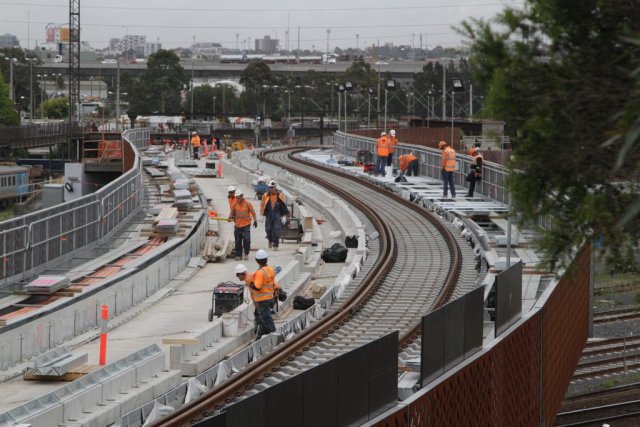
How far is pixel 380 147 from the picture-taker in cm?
4478

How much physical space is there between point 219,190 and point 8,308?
27022mm

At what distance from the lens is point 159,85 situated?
459ft

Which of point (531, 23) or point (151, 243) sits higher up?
point (531, 23)

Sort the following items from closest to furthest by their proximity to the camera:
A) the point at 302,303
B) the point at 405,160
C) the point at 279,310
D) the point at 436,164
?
the point at 279,310
the point at 302,303
the point at 436,164
the point at 405,160

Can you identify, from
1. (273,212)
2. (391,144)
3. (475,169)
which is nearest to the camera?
(273,212)

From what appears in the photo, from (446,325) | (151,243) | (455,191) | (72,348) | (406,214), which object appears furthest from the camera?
(455,191)

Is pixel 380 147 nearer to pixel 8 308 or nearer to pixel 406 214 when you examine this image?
pixel 406 214

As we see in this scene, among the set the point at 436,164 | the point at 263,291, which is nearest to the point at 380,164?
the point at 436,164

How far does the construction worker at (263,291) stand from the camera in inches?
727

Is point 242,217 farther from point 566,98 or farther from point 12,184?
point 12,184

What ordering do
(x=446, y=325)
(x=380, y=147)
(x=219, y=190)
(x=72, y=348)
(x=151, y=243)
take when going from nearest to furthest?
(x=446, y=325) → (x=72, y=348) → (x=151, y=243) → (x=380, y=147) → (x=219, y=190)

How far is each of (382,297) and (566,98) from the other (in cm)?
1348

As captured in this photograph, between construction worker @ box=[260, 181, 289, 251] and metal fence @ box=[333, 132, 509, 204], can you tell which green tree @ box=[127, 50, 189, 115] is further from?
construction worker @ box=[260, 181, 289, 251]

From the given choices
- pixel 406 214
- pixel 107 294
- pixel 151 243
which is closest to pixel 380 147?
pixel 406 214
